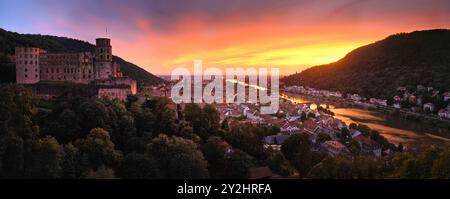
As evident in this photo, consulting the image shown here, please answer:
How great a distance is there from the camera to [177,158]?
17.0 feet

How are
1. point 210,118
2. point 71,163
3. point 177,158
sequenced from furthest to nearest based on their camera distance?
point 210,118 < point 177,158 < point 71,163

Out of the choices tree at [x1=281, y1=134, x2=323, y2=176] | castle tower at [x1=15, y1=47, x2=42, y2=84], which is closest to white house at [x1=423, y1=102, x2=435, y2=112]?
tree at [x1=281, y1=134, x2=323, y2=176]

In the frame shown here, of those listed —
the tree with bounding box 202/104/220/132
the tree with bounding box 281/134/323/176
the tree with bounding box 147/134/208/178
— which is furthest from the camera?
the tree with bounding box 202/104/220/132

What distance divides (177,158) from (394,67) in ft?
91.0

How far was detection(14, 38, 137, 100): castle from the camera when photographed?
27.7ft

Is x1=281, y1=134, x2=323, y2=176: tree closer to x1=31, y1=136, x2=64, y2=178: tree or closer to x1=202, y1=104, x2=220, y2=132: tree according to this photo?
x1=202, y1=104, x2=220, y2=132: tree

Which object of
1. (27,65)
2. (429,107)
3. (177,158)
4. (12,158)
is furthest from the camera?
(429,107)

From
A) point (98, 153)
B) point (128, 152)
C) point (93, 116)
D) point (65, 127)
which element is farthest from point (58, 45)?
point (98, 153)

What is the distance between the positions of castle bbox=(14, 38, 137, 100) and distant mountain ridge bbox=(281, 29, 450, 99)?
18153 mm

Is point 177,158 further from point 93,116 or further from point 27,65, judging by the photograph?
point 27,65

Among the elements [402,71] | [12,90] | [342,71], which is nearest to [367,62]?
[342,71]

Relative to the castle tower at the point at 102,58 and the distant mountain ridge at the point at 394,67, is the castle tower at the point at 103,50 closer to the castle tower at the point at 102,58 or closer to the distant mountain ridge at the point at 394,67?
the castle tower at the point at 102,58
